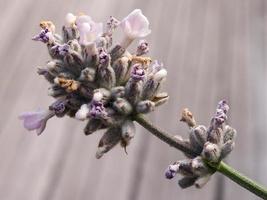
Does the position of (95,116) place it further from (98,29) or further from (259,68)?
(259,68)

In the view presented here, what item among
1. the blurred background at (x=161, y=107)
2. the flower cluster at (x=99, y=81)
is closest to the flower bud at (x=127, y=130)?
the flower cluster at (x=99, y=81)

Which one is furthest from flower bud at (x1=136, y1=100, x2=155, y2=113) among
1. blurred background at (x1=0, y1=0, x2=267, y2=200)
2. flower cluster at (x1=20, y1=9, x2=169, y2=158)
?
blurred background at (x1=0, y1=0, x2=267, y2=200)

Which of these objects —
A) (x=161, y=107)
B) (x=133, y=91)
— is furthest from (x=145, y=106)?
(x=161, y=107)

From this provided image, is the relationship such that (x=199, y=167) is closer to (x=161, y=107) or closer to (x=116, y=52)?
(x=116, y=52)

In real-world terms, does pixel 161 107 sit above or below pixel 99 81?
above

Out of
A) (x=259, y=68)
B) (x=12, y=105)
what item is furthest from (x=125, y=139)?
(x=259, y=68)
